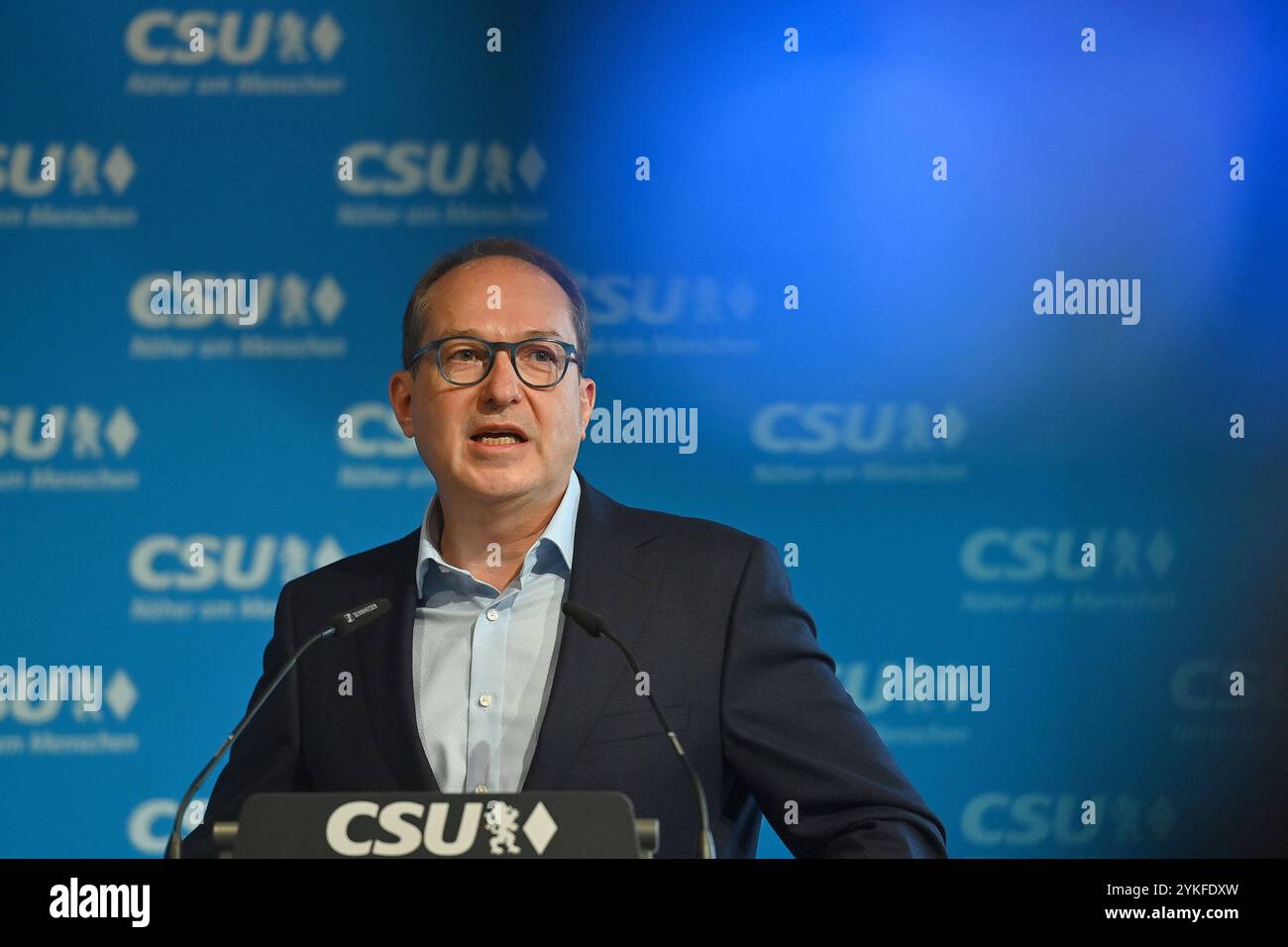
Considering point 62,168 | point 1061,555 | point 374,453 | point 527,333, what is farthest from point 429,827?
point 62,168

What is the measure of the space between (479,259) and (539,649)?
0.80 metres

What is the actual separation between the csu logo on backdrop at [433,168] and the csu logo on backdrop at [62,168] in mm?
625

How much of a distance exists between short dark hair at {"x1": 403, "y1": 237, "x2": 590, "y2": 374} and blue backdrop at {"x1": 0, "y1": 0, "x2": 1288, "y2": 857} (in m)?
0.95

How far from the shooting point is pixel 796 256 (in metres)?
3.82

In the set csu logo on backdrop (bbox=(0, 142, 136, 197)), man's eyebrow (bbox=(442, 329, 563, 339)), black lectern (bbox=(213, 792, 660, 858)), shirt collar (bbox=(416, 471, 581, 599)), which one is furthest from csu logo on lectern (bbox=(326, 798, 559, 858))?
csu logo on backdrop (bbox=(0, 142, 136, 197))

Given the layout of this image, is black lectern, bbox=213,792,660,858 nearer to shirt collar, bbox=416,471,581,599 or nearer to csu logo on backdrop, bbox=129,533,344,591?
shirt collar, bbox=416,471,581,599

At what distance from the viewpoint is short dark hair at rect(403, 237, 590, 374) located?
279 cm

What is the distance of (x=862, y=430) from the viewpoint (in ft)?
Result: 12.4

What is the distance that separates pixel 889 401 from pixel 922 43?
3.30 feet

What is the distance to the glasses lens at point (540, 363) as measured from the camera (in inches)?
107

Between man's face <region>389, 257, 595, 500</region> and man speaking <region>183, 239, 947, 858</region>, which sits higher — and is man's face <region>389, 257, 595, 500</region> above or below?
above

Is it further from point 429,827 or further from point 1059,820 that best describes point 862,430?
point 429,827

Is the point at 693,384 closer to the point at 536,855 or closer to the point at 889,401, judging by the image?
the point at 889,401

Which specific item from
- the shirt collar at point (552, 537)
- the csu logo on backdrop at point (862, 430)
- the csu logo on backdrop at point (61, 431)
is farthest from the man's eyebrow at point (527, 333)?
the csu logo on backdrop at point (61, 431)
